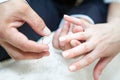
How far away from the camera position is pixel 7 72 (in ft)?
2.27

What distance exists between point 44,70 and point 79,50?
14cm

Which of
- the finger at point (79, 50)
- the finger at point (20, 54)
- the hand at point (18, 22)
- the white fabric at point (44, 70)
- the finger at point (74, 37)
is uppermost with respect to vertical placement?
the hand at point (18, 22)

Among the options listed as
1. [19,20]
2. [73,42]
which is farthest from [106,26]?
[19,20]

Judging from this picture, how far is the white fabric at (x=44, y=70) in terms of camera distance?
675 millimetres

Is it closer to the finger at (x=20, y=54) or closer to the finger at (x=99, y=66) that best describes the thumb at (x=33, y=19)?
the finger at (x=20, y=54)

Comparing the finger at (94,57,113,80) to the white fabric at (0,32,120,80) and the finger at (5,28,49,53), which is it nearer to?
the white fabric at (0,32,120,80)

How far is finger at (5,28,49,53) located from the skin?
60mm

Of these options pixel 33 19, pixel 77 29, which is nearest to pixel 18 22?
pixel 33 19

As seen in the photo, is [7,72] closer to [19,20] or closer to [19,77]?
[19,77]

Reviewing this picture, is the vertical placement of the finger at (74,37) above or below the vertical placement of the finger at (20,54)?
above

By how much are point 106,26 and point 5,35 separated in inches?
10.9

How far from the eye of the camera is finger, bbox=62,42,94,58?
1.96ft

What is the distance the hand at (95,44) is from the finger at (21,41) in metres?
0.06

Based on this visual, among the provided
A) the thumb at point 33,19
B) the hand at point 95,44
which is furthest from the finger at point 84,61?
the thumb at point 33,19
